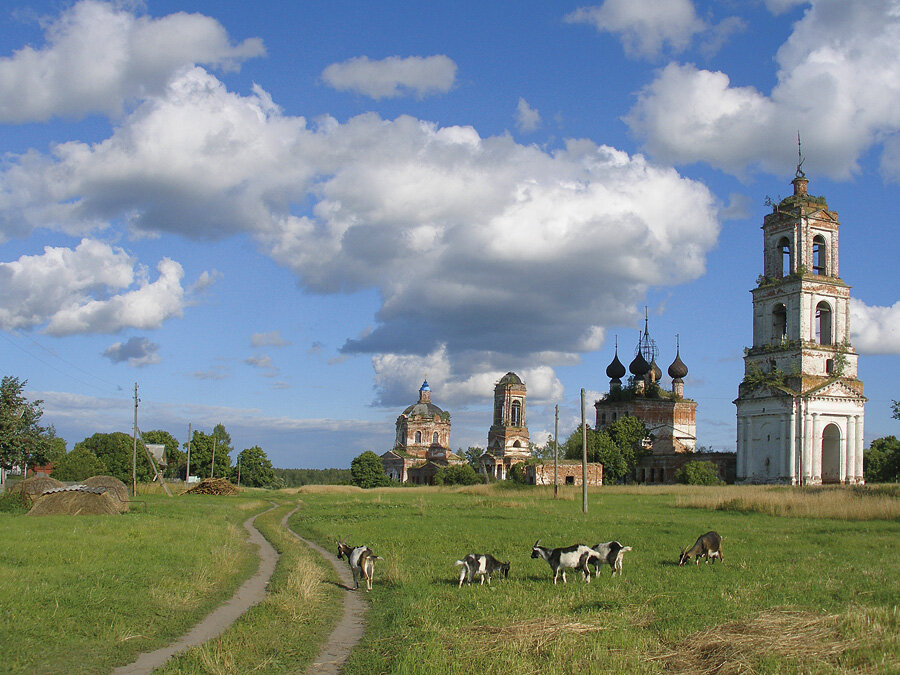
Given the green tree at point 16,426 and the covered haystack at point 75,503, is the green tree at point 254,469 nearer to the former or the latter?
the green tree at point 16,426

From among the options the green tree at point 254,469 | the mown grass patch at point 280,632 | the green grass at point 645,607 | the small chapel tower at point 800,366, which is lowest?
the green tree at point 254,469

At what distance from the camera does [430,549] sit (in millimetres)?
22188

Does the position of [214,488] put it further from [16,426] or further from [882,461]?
[882,461]

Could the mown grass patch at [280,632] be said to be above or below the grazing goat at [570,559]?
below

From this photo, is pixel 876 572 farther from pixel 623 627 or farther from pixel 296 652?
pixel 296 652

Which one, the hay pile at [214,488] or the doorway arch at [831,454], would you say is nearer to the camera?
the hay pile at [214,488]

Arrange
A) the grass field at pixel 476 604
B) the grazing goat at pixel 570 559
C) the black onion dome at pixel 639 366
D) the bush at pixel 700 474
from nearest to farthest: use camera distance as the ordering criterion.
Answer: the grass field at pixel 476 604, the grazing goat at pixel 570 559, the bush at pixel 700 474, the black onion dome at pixel 639 366

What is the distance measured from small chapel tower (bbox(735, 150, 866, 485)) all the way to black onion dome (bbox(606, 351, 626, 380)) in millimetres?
34477

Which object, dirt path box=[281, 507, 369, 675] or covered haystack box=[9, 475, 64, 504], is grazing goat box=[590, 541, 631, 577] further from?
covered haystack box=[9, 475, 64, 504]

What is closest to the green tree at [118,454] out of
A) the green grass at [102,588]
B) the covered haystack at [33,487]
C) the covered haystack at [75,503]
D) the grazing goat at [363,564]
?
the covered haystack at [33,487]

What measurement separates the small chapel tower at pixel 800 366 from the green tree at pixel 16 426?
5427 centimetres

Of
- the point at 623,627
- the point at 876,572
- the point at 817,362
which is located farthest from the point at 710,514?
the point at 817,362

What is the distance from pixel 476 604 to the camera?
45.0 ft

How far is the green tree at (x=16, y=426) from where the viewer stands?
4872 cm
